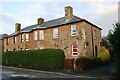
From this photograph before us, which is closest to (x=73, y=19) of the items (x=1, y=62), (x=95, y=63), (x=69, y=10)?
(x=69, y=10)

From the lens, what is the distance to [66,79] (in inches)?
688

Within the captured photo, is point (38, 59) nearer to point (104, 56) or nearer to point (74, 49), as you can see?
point (74, 49)

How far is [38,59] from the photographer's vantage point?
97.7ft

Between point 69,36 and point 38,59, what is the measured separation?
24.7 feet

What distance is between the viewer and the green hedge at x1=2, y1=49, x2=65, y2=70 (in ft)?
90.3

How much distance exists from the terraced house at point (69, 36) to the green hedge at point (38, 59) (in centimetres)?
606

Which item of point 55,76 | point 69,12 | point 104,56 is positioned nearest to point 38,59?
point 55,76

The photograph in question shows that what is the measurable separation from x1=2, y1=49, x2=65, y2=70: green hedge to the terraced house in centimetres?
606

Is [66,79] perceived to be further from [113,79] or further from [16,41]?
[16,41]

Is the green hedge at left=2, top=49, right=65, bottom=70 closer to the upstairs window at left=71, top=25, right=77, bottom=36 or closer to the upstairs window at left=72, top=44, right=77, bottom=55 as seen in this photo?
the upstairs window at left=72, top=44, right=77, bottom=55

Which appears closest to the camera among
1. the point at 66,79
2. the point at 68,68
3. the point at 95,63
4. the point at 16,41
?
the point at 66,79

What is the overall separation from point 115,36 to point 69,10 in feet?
66.5

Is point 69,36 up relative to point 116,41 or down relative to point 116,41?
up

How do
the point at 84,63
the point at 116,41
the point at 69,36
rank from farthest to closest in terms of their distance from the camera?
the point at 69,36 < the point at 84,63 < the point at 116,41
